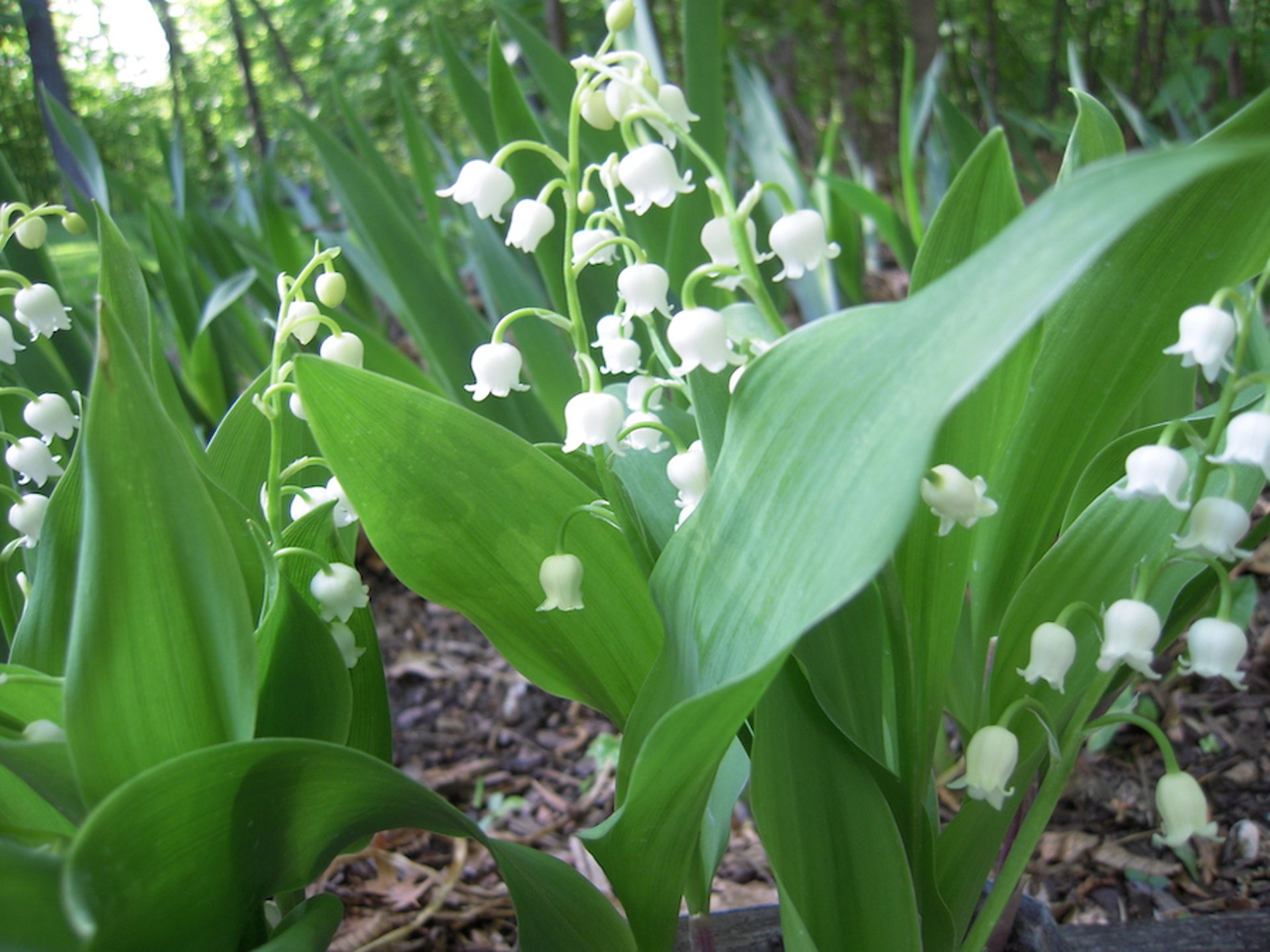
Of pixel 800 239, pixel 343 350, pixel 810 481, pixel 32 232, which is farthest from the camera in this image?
pixel 32 232

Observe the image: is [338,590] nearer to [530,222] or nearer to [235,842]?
[235,842]

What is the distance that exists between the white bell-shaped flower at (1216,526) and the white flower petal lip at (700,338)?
0.28 meters

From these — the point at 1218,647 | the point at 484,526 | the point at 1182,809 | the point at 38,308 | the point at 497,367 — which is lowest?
the point at 1182,809

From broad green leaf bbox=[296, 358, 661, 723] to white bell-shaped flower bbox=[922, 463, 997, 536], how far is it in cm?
24

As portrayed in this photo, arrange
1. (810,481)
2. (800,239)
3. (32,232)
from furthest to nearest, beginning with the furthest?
1. (32,232)
2. (800,239)
3. (810,481)

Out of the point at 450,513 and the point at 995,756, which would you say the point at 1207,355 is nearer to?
the point at 995,756

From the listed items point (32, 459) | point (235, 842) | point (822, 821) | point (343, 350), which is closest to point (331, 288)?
point (343, 350)

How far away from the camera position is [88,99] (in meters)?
3.20

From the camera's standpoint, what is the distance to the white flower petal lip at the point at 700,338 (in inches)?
22.8

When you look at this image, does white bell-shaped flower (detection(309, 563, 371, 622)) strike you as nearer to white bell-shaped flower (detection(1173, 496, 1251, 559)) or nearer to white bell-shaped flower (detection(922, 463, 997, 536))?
white bell-shaped flower (detection(922, 463, 997, 536))

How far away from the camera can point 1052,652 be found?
0.61 meters

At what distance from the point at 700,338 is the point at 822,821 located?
341mm

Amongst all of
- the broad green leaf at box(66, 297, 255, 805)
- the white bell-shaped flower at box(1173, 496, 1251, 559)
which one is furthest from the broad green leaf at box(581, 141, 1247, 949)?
the broad green leaf at box(66, 297, 255, 805)

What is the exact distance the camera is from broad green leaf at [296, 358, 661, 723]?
64 centimetres
